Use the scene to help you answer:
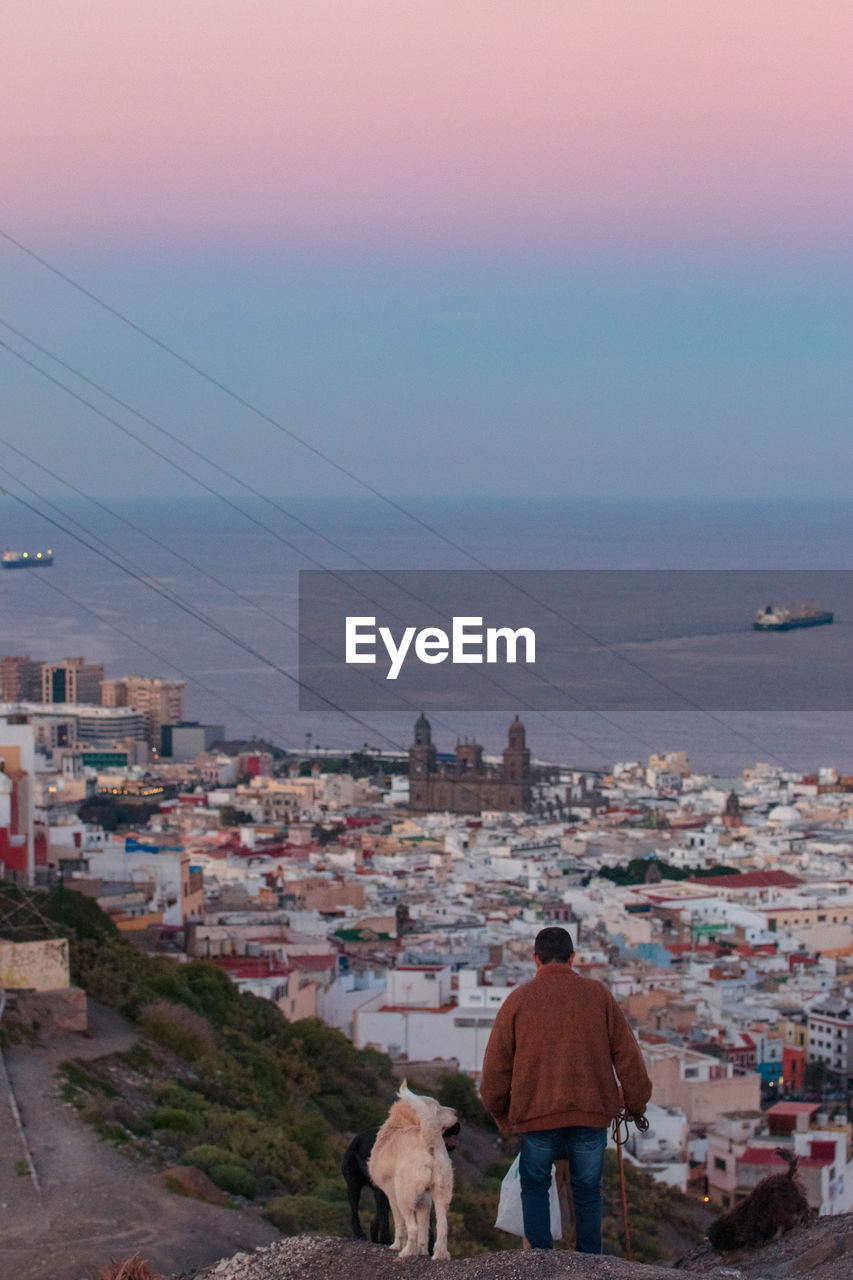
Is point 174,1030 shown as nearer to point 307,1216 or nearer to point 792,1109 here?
point 307,1216

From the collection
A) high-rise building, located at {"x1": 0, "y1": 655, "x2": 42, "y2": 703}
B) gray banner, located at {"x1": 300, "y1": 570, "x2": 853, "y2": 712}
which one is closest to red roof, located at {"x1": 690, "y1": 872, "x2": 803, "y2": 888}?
gray banner, located at {"x1": 300, "y1": 570, "x2": 853, "y2": 712}

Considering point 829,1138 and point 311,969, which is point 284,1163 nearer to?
point 829,1138

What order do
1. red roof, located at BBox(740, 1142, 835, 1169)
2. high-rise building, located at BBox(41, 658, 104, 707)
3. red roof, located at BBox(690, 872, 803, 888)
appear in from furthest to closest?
high-rise building, located at BBox(41, 658, 104, 707) < red roof, located at BBox(690, 872, 803, 888) < red roof, located at BBox(740, 1142, 835, 1169)

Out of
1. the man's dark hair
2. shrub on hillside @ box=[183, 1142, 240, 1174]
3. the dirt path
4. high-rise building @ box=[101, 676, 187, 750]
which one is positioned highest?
high-rise building @ box=[101, 676, 187, 750]

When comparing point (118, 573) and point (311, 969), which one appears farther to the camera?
point (118, 573)

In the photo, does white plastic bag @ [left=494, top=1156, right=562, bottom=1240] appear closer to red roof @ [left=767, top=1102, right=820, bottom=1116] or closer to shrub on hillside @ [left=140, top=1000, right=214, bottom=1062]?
shrub on hillside @ [left=140, top=1000, right=214, bottom=1062]

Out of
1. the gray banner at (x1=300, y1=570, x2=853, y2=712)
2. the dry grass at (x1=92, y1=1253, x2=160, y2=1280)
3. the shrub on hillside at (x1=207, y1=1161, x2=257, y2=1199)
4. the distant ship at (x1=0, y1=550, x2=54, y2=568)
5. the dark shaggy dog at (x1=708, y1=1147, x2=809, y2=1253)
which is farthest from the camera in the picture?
the distant ship at (x1=0, y1=550, x2=54, y2=568)

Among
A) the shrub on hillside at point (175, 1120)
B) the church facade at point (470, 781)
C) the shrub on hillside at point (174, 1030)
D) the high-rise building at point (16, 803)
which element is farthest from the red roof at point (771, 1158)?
the church facade at point (470, 781)

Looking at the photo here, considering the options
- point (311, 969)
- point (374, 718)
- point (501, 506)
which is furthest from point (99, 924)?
point (501, 506)
